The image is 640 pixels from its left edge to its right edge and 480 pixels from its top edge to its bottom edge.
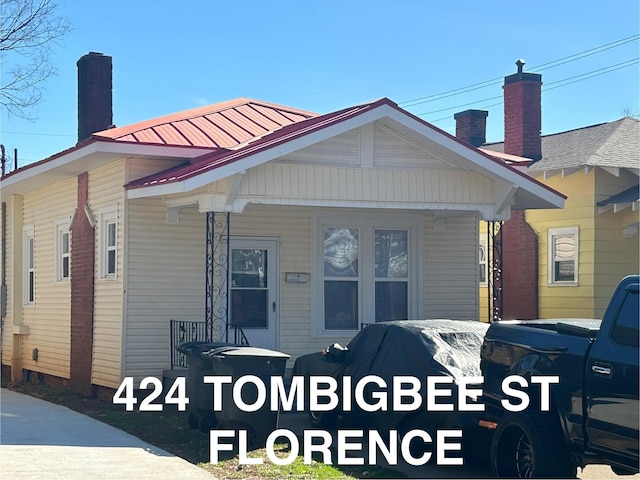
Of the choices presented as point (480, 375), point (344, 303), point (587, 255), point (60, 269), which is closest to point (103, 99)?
point (60, 269)

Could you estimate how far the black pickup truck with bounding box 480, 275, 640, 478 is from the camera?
7.54 meters

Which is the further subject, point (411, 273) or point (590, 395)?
point (411, 273)

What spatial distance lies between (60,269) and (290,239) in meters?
5.01

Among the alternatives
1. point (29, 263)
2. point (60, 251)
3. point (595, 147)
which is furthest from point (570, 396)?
point (29, 263)

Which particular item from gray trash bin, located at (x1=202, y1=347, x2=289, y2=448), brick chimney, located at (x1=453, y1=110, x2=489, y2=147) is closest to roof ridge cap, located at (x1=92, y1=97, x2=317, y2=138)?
gray trash bin, located at (x1=202, y1=347, x2=289, y2=448)

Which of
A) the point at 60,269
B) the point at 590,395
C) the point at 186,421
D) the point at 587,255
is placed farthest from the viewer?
the point at 587,255

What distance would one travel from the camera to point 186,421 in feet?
41.6

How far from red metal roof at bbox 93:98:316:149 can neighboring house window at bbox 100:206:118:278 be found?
140 centimetres

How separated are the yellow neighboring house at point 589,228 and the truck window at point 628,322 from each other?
11.1 m

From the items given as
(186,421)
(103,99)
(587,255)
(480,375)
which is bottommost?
(186,421)

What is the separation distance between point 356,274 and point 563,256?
5.97 meters

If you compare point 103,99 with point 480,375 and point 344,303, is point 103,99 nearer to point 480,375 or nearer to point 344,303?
point 344,303

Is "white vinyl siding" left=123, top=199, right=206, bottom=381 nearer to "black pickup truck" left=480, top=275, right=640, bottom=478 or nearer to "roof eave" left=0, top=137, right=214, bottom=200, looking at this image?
"roof eave" left=0, top=137, right=214, bottom=200

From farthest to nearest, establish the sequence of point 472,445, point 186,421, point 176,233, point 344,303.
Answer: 1. point 344,303
2. point 176,233
3. point 186,421
4. point 472,445
